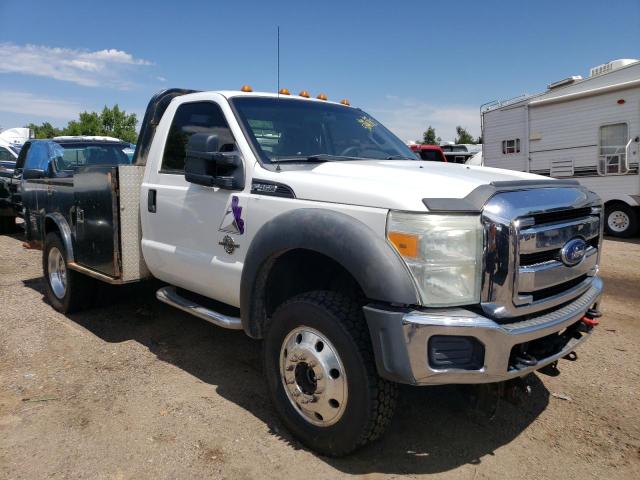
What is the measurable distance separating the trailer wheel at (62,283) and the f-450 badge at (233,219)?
2453mm

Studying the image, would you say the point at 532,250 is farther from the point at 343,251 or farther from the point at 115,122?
the point at 115,122

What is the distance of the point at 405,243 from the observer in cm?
256

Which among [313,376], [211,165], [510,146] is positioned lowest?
[313,376]

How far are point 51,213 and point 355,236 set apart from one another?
13.4 feet

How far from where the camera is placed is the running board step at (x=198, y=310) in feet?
11.5

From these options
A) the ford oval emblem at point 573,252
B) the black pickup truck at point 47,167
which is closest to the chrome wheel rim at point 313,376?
the ford oval emblem at point 573,252

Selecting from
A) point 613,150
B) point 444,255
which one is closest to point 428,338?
point 444,255

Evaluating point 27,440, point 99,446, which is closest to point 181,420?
point 99,446

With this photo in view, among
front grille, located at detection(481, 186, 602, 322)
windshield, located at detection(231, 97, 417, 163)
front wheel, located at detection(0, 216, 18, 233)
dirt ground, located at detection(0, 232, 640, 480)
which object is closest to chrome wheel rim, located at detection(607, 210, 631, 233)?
dirt ground, located at detection(0, 232, 640, 480)

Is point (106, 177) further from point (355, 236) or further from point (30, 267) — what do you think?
point (30, 267)

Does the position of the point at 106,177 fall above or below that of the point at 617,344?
above

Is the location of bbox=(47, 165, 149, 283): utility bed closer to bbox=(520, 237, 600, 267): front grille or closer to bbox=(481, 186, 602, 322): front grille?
bbox=(481, 186, 602, 322): front grille

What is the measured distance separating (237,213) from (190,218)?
56 centimetres

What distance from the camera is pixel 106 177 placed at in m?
4.39
